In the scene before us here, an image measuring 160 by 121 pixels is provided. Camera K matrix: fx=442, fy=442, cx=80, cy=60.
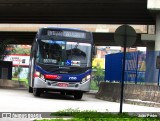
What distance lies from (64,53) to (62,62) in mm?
431

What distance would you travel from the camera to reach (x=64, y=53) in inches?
Result: 802

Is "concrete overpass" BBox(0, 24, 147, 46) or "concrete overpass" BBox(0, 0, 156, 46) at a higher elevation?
"concrete overpass" BBox(0, 0, 156, 46)

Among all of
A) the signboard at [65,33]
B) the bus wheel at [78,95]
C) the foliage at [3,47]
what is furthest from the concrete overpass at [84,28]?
the signboard at [65,33]

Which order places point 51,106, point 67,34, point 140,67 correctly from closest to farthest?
point 51,106 < point 67,34 < point 140,67

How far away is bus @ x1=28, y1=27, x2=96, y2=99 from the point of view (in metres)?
20.3

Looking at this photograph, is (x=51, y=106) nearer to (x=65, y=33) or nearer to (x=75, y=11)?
(x=65, y=33)

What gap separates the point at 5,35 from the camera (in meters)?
60.2

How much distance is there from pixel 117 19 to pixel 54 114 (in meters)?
A: 30.8

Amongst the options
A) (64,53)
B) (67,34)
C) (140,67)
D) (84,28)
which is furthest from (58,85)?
(84,28)

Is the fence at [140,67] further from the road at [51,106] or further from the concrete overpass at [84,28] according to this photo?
the concrete overpass at [84,28]

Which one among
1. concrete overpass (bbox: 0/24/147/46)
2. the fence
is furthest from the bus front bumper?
concrete overpass (bbox: 0/24/147/46)

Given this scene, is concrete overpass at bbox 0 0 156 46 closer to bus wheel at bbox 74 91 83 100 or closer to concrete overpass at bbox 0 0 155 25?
concrete overpass at bbox 0 0 155 25

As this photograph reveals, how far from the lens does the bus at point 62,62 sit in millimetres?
20281

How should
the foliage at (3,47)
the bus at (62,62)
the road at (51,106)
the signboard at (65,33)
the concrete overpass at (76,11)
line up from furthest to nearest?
1. the foliage at (3,47)
2. the concrete overpass at (76,11)
3. the signboard at (65,33)
4. the bus at (62,62)
5. the road at (51,106)
